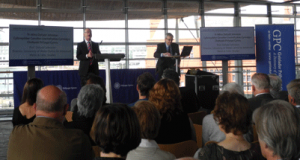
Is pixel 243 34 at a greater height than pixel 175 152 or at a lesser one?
greater

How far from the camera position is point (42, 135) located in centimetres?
171

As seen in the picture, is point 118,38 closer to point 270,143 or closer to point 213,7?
point 213,7

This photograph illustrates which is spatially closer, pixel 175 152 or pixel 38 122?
pixel 38 122

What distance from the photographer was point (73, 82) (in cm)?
830

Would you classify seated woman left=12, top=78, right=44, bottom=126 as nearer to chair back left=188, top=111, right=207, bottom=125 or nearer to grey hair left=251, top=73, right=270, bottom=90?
chair back left=188, top=111, right=207, bottom=125

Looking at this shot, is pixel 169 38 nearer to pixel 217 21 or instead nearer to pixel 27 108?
pixel 27 108

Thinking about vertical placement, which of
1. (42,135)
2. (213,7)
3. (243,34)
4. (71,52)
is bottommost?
(42,135)

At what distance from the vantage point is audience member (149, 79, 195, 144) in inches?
101

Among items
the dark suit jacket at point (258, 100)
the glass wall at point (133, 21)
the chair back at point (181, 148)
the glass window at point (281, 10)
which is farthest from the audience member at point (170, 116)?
the glass window at point (281, 10)

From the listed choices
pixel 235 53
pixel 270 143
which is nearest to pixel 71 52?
pixel 235 53

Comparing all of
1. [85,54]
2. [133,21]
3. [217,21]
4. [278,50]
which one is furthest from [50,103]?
[217,21]

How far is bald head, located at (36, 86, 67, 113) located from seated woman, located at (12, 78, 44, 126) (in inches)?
47.5

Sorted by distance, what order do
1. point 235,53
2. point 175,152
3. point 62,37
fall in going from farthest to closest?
point 235,53
point 62,37
point 175,152

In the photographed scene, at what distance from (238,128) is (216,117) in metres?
0.16
